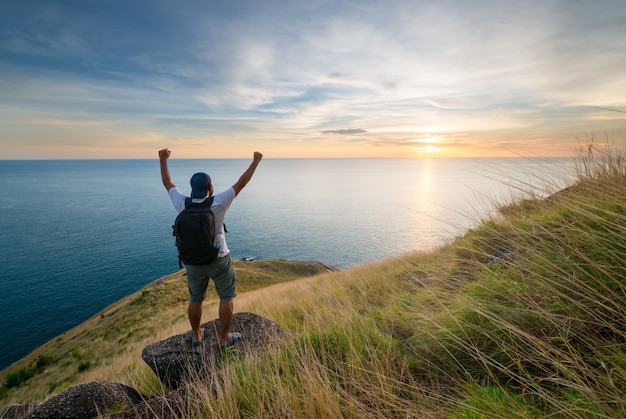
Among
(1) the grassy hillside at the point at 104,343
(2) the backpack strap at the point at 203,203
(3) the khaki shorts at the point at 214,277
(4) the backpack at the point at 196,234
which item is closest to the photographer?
(4) the backpack at the point at 196,234

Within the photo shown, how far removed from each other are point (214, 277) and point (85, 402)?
225 cm

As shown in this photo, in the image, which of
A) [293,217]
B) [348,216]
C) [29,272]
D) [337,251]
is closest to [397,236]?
[337,251]

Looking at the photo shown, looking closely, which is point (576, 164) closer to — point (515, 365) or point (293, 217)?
point (515, 365)

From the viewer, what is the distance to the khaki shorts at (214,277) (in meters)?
5.05

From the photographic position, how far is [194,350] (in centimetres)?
495

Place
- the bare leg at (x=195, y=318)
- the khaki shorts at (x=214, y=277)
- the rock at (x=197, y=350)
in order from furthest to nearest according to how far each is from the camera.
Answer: the bare leg at (x=195, y=318)
the khaki shorts at (x=214, y=277)
the rock at (x=197, y=350)

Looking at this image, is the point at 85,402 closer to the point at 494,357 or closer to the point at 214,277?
the point at 214,277

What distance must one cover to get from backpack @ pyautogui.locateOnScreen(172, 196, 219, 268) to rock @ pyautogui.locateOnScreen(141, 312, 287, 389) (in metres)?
1.52

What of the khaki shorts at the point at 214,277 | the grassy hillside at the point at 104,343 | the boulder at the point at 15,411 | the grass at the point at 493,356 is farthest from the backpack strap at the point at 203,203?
the grassy hillside at the point at 104,343

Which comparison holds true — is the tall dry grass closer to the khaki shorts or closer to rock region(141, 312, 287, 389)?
rock region(141, 312, 287, 389)

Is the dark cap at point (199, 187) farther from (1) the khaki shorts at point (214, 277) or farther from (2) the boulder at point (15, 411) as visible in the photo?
(2) the boulder at point (15, 411)

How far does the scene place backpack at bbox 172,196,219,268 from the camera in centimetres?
461

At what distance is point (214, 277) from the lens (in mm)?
5109

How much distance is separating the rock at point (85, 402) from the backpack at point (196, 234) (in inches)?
70.7
